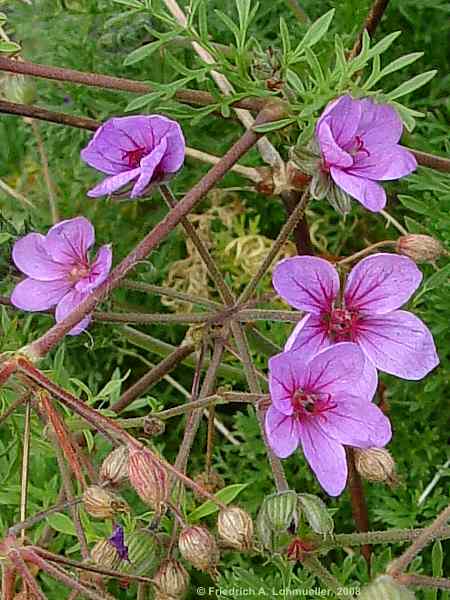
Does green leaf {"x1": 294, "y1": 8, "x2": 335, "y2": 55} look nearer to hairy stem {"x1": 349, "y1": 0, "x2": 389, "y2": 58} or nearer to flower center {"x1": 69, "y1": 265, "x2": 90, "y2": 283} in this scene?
hairy stem {"x1": 349, "y1": 0, "x2": 389, "y2": 58}

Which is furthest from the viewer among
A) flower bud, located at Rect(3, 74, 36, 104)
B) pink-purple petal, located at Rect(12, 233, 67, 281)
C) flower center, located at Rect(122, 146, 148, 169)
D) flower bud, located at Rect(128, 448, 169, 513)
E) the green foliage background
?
the green foliage background

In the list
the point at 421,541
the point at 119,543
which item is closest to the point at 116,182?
the point at 119,543

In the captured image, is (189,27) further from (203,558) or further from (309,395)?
(203,558)

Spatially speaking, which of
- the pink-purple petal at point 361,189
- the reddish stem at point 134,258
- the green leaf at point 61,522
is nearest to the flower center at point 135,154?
the reddish stem at point 134,258

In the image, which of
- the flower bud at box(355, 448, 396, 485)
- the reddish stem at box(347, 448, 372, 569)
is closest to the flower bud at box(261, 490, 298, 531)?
the flower bud at box(355, 448, 396, 485)

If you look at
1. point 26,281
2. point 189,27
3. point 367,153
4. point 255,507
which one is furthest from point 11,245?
point 255,507

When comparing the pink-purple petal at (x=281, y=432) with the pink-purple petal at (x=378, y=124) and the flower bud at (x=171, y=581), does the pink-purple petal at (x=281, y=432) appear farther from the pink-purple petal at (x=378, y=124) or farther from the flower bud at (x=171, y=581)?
the pink-purple petal at (x=378, y=124)
